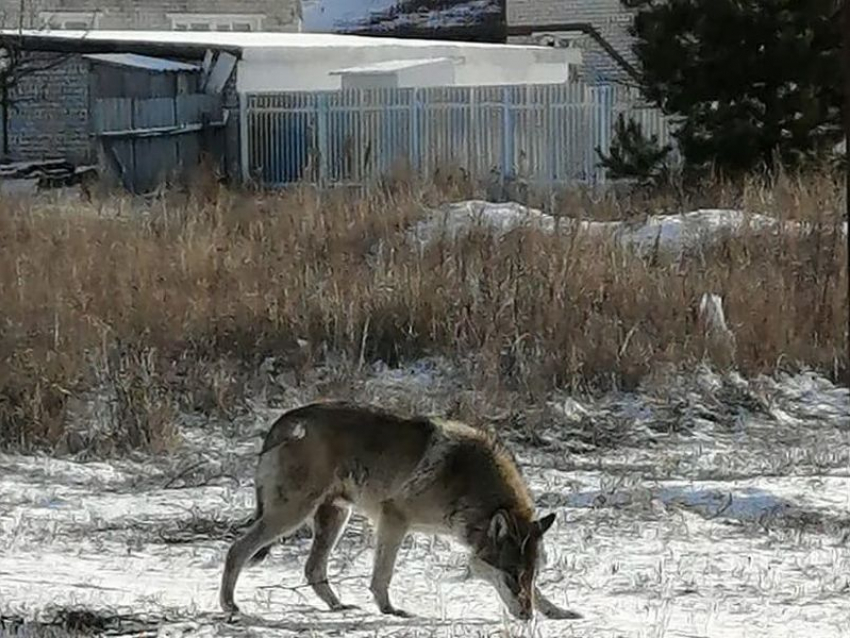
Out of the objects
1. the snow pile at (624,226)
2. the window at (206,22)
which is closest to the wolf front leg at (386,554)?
the snow pile at (624,226)

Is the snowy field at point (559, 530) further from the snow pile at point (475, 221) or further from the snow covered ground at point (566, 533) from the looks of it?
the snow pile at point (475, 221)

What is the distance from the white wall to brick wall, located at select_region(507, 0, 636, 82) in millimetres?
4997

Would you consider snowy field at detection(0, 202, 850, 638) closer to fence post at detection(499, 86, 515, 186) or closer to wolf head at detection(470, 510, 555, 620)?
wolf head at detection(470, 510, 555, 620)

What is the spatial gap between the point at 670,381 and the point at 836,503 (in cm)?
300

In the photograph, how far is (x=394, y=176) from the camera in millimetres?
18156

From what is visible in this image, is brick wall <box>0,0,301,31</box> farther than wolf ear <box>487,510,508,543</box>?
Yes

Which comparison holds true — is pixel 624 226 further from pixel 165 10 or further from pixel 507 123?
pixel 165 10

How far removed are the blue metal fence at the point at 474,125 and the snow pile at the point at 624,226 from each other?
9.82 m

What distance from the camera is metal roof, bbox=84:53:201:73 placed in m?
31.7

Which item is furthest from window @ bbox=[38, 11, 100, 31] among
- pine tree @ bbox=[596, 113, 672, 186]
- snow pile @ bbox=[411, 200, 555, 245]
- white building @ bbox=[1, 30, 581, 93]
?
snow pile @ bbox=[411, 200, 555, 245]

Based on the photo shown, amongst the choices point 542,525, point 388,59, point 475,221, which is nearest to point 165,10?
point 388,59

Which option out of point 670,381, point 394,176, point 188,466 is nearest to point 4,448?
point 188,466

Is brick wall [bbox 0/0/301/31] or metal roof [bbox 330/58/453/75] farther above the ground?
brick wall [bbox 0/0/301/31]

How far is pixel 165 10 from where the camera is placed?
45094 millimetres
